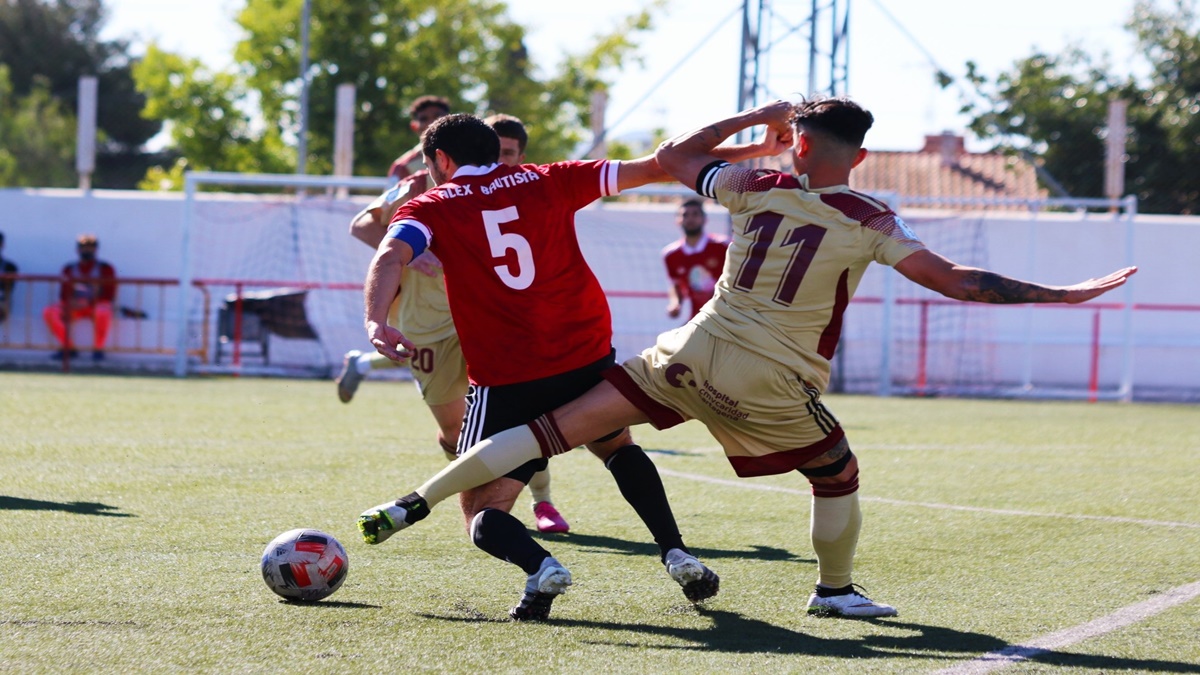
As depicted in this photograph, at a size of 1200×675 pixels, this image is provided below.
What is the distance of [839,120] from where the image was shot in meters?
4.24

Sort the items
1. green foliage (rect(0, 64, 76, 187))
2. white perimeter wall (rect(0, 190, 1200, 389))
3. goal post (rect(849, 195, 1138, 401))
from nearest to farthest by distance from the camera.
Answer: goal post (rect(849, 195, 1138, 401))
white perimeter wall (rect(0, 190, 1200, 389))
green foliage (rect(0, 64, 76, 187))

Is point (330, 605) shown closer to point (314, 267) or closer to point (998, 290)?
point (998, 290)

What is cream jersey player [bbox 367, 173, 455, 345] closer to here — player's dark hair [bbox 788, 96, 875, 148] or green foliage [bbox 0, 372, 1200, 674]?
green foliage [bbox 0, 372, 1200, 674]

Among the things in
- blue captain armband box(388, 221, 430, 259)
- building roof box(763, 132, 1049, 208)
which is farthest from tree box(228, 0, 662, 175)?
blue captain armband box(388, 221, 430, 259)

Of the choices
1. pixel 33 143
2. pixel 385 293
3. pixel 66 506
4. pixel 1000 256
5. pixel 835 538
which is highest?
pixel 33 143

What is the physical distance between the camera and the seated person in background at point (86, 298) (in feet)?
58.7

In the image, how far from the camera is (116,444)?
29.5 ft

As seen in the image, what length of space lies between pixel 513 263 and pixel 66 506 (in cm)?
296

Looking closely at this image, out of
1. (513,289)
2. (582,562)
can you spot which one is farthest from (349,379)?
(513,289)

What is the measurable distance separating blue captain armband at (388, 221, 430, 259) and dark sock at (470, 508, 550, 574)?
2.94ft

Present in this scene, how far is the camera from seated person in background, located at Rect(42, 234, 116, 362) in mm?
17891

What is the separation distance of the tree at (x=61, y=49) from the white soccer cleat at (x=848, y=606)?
161ft

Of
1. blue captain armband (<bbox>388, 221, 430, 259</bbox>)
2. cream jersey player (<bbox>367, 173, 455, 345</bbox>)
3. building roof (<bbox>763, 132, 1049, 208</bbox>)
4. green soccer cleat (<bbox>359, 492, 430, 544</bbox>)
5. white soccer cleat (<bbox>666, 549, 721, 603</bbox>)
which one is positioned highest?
building roof (<bbox>763, 132, 1049, 208</bbox>)

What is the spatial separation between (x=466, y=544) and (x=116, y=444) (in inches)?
170
